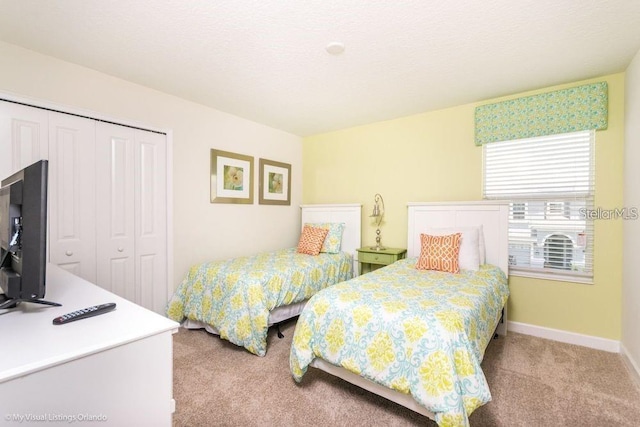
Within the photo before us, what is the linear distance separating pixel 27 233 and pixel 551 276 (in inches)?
148

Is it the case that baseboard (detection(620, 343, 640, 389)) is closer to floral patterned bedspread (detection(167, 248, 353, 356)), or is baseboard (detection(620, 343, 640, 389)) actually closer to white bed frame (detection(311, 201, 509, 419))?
white bed frame (detection(311, 201, 509, 419))

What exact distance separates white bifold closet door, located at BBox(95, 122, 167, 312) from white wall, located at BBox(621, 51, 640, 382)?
4008 millimetres

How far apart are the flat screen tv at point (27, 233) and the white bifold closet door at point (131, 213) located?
62.6 inches

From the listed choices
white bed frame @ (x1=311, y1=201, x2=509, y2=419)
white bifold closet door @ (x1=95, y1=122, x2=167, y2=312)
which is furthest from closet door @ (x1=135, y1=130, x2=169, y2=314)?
white bed frame @ (x1=311, y1=201, x2=509, y2=419)

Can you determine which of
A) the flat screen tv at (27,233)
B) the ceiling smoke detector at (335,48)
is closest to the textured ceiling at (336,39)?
the ceiling smoke detector at (335,48)

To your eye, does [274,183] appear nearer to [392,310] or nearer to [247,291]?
[247,291]

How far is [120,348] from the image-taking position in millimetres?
921

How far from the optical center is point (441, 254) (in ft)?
9.18

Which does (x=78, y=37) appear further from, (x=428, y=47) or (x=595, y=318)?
(x=595, y=318)

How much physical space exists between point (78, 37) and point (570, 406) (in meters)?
4.04

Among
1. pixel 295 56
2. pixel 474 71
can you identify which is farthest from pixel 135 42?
pixel 474 71

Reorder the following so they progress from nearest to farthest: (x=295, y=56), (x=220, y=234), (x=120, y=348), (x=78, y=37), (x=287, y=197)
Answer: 1. (x=120, y=348)
2. (x=78, y=37)
3. (x=295, y=56)
4. (x=220, y=234)
5. (x=287, y=197)

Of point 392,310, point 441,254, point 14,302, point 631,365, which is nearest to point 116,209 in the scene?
point 14,302

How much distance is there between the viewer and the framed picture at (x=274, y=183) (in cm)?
405
